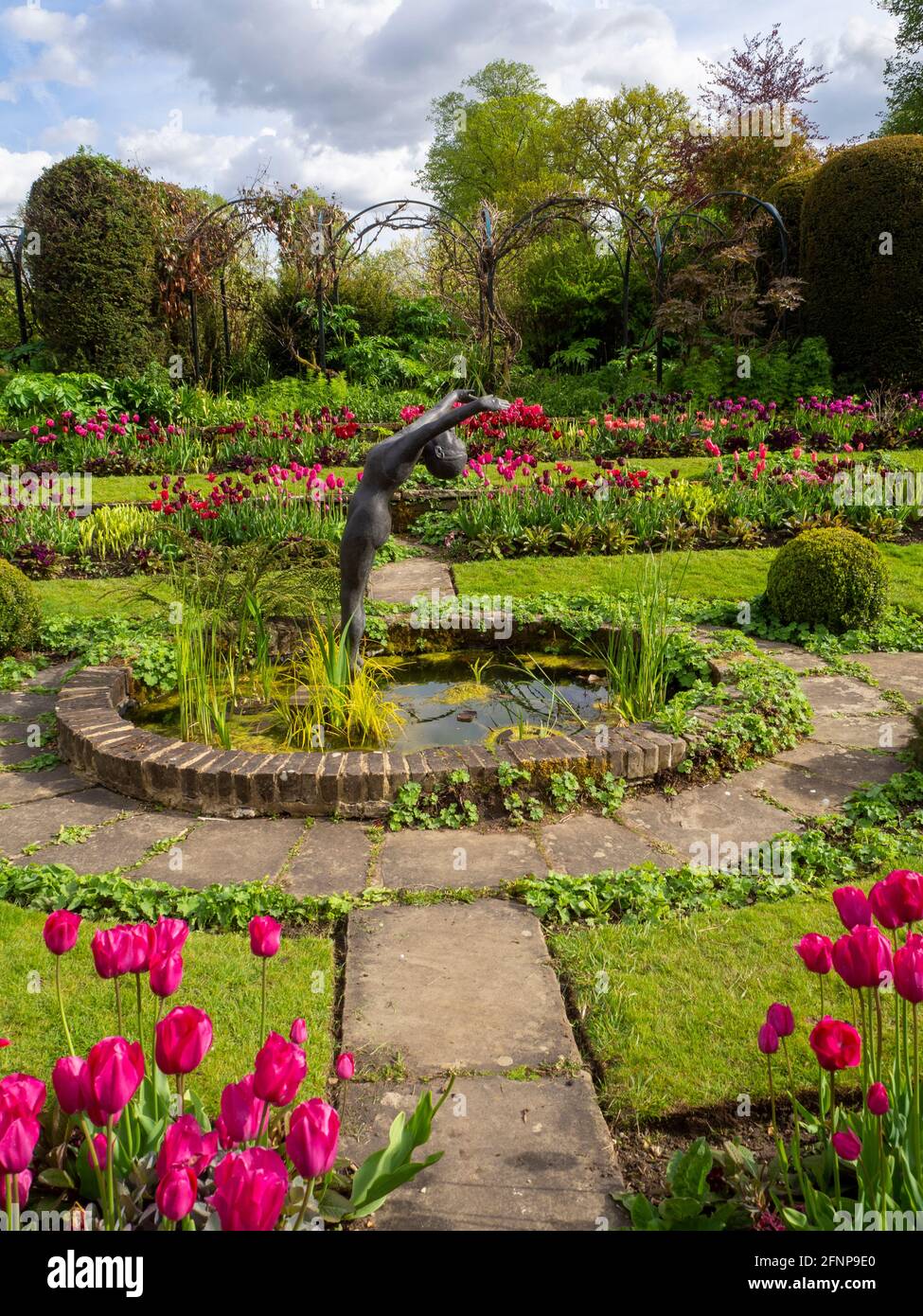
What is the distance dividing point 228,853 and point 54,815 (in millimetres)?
848

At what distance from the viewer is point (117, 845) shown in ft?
11.9

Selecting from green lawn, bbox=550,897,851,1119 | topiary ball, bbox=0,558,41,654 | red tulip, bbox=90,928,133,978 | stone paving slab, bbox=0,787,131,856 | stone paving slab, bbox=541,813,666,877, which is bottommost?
green lawn, bbox=550,897,851,1119

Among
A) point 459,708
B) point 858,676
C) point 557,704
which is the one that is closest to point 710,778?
point 557,704

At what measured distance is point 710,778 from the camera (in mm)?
4188

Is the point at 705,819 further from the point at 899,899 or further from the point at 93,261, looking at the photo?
the point at 93,261

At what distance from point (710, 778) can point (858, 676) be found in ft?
5.78

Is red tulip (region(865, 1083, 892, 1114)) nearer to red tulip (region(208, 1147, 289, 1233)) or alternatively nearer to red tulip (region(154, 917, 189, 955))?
red tulip (region(208, 1147, 289, 1233))

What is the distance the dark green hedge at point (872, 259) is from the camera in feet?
41.3

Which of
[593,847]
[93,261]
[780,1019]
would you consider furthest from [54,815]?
[93,261]

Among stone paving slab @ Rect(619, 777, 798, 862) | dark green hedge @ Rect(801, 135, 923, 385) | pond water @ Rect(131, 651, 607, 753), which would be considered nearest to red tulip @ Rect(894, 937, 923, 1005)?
stone paving slab @ Rect(619, 777, 798, 862)

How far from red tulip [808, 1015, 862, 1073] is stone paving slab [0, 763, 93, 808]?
3.18 metres

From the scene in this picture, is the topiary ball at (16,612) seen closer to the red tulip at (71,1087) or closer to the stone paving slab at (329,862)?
the stone paving slab at (329,862)

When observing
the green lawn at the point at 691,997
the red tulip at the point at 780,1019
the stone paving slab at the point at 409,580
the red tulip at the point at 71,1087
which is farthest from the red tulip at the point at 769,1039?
the stone paving slab at the point at 409,580

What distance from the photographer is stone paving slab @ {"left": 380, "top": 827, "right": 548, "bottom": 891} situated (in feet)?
11.0
